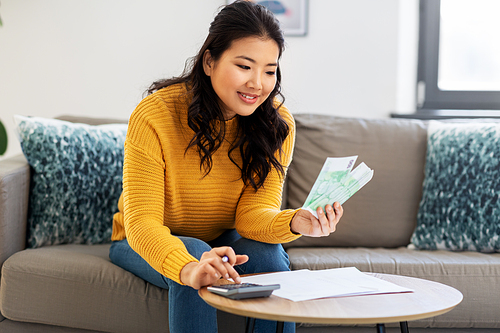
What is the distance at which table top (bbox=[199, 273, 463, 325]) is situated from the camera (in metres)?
0.76

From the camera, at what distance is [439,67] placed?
2.52 meters

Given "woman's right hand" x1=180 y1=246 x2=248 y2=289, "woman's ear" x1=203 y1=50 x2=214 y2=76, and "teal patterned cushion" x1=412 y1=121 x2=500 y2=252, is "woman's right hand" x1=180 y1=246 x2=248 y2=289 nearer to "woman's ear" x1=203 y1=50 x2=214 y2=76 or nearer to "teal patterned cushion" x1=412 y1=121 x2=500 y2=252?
"woman's ear" x1=203 y1=50 x2=214 y2=76

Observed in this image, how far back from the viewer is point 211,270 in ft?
2.94

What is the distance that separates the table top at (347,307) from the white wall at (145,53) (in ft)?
5.09

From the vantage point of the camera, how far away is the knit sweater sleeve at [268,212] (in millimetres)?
1167

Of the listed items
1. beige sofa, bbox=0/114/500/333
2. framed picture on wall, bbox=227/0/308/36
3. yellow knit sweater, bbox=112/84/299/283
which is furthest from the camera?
framed picture on wall, bbox=227/0/308/36

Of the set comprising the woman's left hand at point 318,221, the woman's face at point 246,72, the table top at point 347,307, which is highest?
the woman's face at point 246,72

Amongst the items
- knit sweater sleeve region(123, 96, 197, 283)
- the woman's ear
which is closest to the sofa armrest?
knit sweater sleeve region(123, 96, 197, 283)

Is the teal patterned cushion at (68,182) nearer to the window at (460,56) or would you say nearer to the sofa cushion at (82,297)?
the sofa cushion at (82,297)

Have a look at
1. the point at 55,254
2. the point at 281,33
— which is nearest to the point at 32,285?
the point at 55,254

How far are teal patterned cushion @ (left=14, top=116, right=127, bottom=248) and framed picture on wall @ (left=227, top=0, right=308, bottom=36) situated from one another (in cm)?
108

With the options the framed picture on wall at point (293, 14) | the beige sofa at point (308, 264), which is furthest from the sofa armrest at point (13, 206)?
the framed picture on wall at point (293, 14)

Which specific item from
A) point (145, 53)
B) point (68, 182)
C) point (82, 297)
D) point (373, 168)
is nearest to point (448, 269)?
point (373, 168)

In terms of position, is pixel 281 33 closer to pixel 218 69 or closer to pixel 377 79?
pixel 218 69
